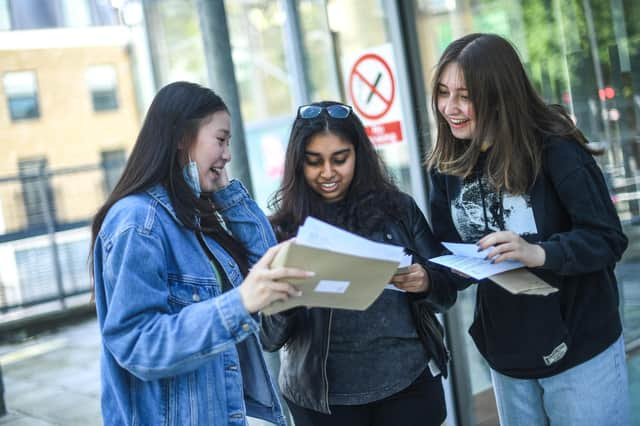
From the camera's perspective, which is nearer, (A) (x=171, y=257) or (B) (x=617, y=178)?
(A) (x=171, y=257)

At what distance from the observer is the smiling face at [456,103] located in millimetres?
2141

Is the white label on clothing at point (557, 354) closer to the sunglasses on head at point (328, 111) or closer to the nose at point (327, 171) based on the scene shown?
the nose at point (327, 171)

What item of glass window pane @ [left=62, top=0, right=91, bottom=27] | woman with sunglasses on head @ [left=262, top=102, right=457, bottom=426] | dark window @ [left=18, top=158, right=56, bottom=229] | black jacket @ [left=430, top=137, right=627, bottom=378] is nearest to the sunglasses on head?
woman with sunglasses on head @ [left=262, top=102, right=457, bottom=426]

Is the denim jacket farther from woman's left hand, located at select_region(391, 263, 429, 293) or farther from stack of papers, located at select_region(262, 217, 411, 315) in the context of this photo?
woman's left hand, located at select_region(391, 263, 429, 293)

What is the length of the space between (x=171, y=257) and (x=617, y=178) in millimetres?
3114

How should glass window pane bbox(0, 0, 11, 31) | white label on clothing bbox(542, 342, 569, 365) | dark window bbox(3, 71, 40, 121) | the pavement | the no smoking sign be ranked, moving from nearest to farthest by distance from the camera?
1. white label on clothing bbox(542, 342, 569, 365)
2. the no smoking sign
3. the pavement
4. glass window pane bbox(0, 0, 11, 31)
5. dark window bbox(3, 71, 40, 121)

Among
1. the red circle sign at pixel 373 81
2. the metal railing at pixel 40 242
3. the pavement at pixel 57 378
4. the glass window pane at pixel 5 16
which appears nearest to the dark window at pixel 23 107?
the metal railing at pixel 40 242

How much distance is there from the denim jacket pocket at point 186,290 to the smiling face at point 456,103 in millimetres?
894

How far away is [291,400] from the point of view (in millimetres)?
2404

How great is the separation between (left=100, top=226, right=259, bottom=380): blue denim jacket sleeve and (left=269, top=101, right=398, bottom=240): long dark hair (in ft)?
2.65

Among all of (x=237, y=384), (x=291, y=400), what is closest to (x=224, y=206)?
(x=237, y=384)

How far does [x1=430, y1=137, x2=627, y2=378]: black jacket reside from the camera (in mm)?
2014

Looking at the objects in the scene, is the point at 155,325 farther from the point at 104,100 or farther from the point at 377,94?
the point at 104,100

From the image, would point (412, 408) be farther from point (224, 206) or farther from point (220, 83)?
point (220, 83)
